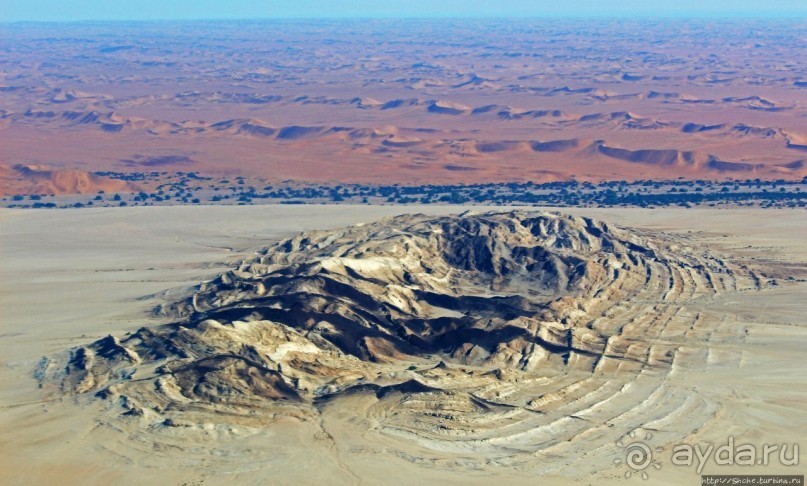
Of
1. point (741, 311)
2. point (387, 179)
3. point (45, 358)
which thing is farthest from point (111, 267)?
point (387, 179)

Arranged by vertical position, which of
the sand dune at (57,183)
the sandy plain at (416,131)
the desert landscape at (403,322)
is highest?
the desert landscape at (403,322)

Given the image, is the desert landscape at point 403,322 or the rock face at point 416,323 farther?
the rock face at point 416,323

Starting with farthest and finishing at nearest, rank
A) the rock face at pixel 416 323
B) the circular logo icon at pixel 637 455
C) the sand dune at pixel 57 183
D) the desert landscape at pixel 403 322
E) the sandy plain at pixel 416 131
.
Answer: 1. the sandy plain at pixel 416 131
2. the sand dune at pixel 57 183
3. the rock face at pixel 416 323
4. the desert landscape at pixel 403 322
5. the circular logo icon at pixel 637 455

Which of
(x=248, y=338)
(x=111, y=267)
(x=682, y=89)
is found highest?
(x=248, y=338)

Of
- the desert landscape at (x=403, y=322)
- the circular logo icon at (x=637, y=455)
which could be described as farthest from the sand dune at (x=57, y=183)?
the circular logo icon at (x=637, y=455)

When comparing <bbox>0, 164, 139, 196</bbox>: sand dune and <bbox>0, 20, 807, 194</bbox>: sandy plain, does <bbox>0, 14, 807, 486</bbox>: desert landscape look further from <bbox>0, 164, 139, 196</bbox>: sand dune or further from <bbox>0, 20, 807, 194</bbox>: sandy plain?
<bbox>0, 20, 807, 194</bbox>: sandy plain

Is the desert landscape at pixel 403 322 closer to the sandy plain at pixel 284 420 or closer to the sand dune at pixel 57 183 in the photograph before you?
the sandy plain at pixel 284 420

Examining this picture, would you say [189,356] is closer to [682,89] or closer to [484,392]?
[484,392]
